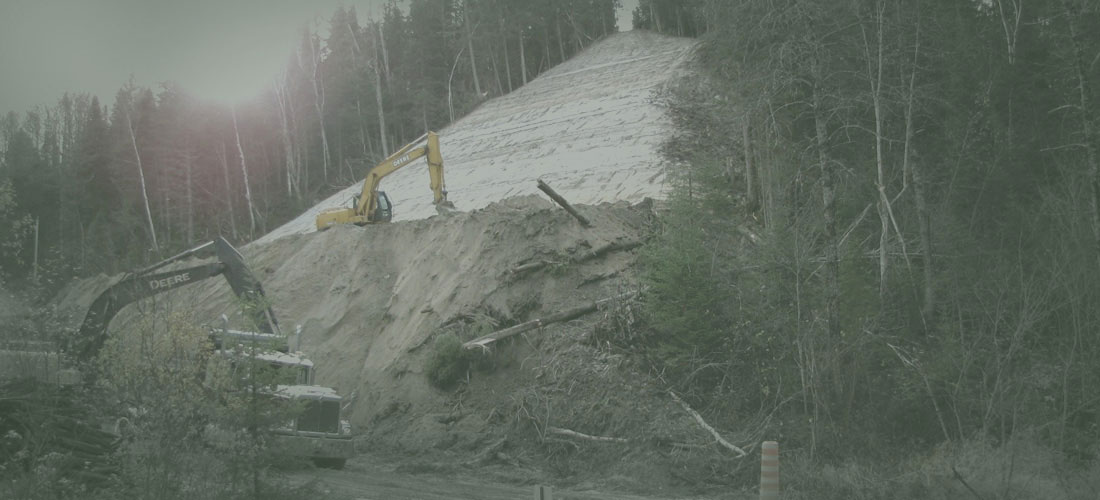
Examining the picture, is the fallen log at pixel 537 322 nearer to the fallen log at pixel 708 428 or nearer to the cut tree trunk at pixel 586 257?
the cut tree trunk at pixel 586 257

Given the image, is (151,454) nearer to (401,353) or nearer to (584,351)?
(584,351)

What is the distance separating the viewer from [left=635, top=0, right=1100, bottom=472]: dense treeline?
1478 cm

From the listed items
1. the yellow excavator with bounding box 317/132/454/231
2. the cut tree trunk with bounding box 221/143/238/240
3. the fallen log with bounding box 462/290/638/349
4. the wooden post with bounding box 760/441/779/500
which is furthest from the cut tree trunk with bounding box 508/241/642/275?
the cut tree trunk with bounding box 221/143/238/240

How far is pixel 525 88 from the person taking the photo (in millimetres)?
63719

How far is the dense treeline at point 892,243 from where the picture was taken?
1478cm

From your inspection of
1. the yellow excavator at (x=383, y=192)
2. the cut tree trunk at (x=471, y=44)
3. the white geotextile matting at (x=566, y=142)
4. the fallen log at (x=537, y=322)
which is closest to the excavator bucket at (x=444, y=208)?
the yellow excavator at (x=383, y=192)

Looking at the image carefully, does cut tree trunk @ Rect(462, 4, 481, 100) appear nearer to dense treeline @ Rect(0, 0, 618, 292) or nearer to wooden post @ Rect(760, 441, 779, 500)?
dense treeline @ Rect(0, 0, 618, 292)

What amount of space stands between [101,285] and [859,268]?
37.1 meters

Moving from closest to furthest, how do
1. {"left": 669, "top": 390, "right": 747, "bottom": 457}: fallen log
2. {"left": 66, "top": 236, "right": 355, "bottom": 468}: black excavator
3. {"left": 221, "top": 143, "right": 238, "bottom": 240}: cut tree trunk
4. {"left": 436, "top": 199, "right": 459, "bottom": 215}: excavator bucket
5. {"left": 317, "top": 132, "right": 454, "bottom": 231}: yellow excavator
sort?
{"left": 66, "top": 236, "right": 355, "bottom": 468}: black excavator
{"left": 669, "top": 390, "right": 747, "bottom": 457}: fallen log
{"left": 436, "top": 199, "right": 459, "bottom": 215}: excavator bucket
{"left": 317, "top": 132, "right": 454, "bottom": 231}: yellow excavator
{"left": 221, "top": 143, "right": 238, "bottom": 240}: cut tree trunk

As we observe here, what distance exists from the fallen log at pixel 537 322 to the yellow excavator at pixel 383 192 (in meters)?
8.40

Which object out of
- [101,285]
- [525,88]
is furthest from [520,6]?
[101,285]

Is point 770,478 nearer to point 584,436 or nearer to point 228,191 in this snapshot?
point 584,436

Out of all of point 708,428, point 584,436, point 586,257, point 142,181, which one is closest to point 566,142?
point 586,257

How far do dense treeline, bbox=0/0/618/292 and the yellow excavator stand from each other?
2599 centimetres
